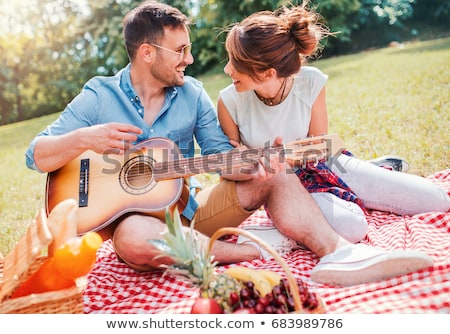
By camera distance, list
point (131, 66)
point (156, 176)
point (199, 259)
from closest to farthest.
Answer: point (199, 259) → point (156, 176) → point (131, 66)

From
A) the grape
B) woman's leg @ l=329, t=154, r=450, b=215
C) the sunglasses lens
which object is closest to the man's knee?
the grape

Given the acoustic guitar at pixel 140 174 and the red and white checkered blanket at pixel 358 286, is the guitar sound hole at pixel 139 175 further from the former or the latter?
the red and white checkered blanket at pixel 358 286

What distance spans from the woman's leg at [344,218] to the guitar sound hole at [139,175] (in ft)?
3.17

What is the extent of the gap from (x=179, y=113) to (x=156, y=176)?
51 centimetres

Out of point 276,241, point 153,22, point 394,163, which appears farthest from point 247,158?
point 394,163

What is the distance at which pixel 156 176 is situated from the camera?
265cm

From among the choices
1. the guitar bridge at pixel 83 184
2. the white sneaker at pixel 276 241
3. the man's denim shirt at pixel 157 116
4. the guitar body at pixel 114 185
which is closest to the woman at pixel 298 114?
the man's denim shirt at pixel 157 116

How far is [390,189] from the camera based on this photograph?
2.97m

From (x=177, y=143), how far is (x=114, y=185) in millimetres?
531

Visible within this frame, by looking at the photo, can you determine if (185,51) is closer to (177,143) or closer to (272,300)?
(177,143)

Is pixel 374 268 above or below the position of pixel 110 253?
above

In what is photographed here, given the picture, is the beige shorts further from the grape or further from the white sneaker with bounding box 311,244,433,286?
the grape
